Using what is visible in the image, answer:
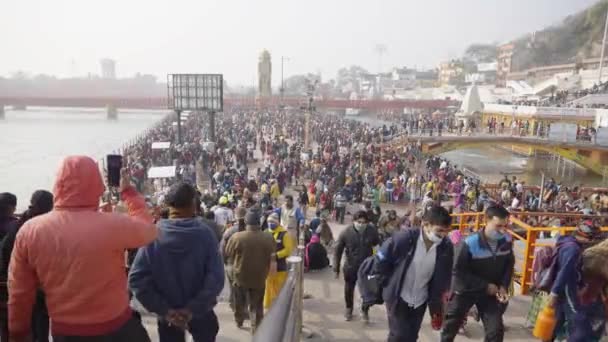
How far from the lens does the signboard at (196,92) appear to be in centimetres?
2827

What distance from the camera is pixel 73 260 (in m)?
1.80

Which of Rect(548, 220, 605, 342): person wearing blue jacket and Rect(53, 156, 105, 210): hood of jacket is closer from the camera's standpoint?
Rect(53, 156, 105, 210): hood of jacket

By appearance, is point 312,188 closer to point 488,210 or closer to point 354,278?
point 354,278

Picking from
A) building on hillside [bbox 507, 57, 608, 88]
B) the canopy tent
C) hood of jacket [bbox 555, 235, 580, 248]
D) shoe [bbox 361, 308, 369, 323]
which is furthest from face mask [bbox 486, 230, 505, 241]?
building on hillside [bbox 507, 57, 608, 88]

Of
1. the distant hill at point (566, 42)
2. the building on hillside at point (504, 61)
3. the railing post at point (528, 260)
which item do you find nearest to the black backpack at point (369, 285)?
the railing post at point (528, 260)

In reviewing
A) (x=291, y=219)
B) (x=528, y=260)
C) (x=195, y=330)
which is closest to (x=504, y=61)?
(x=528, y=260)

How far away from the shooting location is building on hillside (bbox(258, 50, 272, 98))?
250 ft

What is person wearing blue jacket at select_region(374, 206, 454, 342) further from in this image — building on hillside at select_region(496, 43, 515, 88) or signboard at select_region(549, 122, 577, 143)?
building on hillside at select_region(496, 43, 515, 88)

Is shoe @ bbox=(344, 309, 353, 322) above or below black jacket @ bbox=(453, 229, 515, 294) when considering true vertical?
below

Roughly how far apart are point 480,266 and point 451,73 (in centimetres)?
10608

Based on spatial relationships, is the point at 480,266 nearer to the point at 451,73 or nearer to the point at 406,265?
the point at 406,265

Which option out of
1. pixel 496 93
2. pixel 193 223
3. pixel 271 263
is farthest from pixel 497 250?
pixel 496 93

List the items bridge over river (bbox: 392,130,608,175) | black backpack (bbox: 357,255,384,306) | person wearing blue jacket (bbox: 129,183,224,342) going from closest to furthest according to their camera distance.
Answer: person wearing blue jacket (bbox: 129,183,224,342), black backpack (bbox: 357,255,384,306), bridge over river (bbox: 392,130,608,175)

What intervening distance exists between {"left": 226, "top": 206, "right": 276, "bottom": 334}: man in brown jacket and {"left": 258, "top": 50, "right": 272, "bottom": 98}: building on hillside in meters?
72.5
